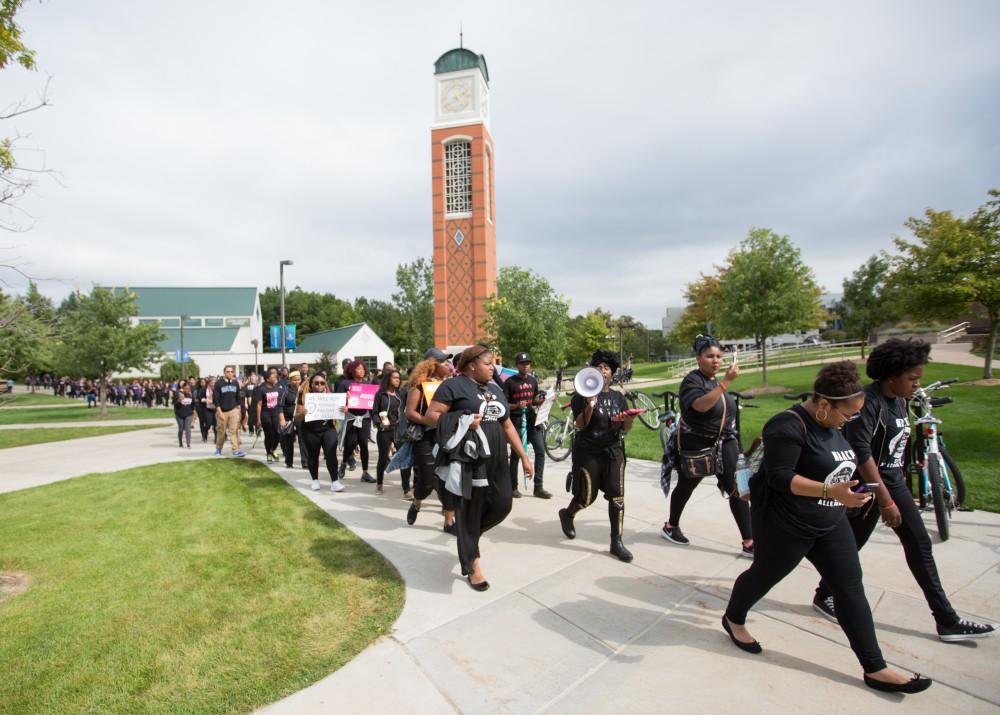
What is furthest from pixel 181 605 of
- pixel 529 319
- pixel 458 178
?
pixel 458 178

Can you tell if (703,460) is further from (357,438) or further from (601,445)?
(357,438)

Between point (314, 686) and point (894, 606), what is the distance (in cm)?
377

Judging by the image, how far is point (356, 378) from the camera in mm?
7984

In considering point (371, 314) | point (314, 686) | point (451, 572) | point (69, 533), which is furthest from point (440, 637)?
point (371, 314)

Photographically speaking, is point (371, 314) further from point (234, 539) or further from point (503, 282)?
point (234, 539)

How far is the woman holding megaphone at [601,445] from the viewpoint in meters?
4.43

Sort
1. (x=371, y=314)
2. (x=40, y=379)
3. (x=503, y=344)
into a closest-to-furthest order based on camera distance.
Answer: (x=503, y=344) < (x=40, y=379) < (x=371, y=314)

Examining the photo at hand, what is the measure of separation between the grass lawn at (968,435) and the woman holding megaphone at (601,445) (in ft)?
13.7

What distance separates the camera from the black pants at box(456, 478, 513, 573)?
395 cm

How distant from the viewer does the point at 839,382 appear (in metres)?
2.56

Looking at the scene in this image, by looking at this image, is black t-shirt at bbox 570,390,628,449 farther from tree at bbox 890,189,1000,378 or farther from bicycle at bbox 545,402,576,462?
tree at bbox 890,189,1000,378

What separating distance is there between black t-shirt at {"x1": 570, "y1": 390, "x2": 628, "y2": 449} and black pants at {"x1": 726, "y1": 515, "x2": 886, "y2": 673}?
5.43 ft

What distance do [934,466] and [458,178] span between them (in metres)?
41.2

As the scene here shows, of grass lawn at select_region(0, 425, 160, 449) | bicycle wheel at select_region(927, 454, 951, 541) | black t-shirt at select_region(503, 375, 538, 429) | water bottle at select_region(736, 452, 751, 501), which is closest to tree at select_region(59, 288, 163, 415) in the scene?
grass lawn at select_region(0, 425, 160, 449)
